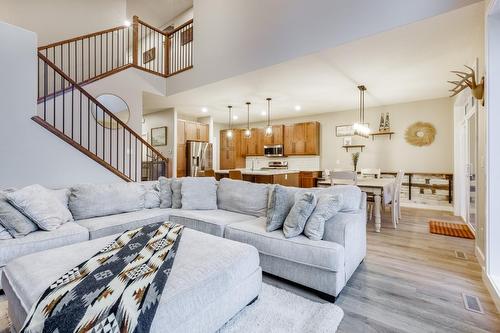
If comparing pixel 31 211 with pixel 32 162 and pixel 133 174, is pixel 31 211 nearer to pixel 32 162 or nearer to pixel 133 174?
pixel 32 162

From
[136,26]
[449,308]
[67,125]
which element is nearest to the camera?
[449,308]

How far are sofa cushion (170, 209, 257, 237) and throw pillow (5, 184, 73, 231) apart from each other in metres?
1.20

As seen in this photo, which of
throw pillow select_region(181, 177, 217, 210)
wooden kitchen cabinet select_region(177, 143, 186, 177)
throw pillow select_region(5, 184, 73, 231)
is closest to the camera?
throw pillow select_region(5, 184, 73, 231)

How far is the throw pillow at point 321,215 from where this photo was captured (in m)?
2.14

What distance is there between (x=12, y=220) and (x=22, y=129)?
1584mm

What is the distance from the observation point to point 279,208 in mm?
2439

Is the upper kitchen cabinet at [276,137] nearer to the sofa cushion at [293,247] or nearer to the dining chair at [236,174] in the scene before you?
the dining chair at [236,174]

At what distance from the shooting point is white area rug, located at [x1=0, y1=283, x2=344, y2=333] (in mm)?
1608

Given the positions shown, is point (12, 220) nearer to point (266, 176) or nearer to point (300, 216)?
point (300, 216)

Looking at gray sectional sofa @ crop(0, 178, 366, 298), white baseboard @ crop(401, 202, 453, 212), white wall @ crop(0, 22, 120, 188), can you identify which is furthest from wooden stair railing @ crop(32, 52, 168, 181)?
white baseboard @ crop(401, 202, 453, 212)

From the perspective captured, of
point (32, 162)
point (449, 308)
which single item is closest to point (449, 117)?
point (449, 308)

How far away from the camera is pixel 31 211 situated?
7.58 ft

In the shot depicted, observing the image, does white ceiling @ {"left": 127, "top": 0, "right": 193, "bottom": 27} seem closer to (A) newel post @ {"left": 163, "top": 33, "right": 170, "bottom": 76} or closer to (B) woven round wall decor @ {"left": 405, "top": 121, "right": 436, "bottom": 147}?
(A) newel post @ {"left": 163, "top": 33, "right": 170, "bottom": 76}

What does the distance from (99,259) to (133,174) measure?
3966 mm
